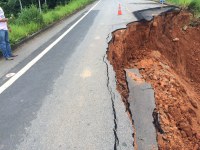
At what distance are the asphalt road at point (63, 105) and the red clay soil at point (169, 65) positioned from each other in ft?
1.79

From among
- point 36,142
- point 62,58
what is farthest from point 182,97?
point 36,142

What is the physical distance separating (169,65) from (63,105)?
613cm

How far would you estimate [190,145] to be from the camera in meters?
4.24

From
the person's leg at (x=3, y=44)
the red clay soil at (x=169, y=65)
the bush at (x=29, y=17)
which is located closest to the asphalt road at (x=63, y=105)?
the person's leg at (x=3, y=44)

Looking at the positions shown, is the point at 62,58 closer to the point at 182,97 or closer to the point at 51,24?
the point at 182,97

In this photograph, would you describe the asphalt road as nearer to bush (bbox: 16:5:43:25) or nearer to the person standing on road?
the person standing on road

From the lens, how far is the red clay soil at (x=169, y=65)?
4.62 metres

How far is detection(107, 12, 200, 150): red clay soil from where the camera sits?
4625mm

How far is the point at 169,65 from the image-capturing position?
9938mm

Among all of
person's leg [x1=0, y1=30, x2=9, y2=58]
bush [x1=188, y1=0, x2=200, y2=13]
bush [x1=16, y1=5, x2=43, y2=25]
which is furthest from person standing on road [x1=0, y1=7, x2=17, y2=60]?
bush [x1=188, y1=0, x2=200, y2=13]

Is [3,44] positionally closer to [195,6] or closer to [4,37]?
[4,37]

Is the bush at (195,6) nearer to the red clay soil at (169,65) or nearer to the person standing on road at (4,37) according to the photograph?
the red clay soil at (169,65)

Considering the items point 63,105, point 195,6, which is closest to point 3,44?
point 63,105

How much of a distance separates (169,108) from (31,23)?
9110mm
